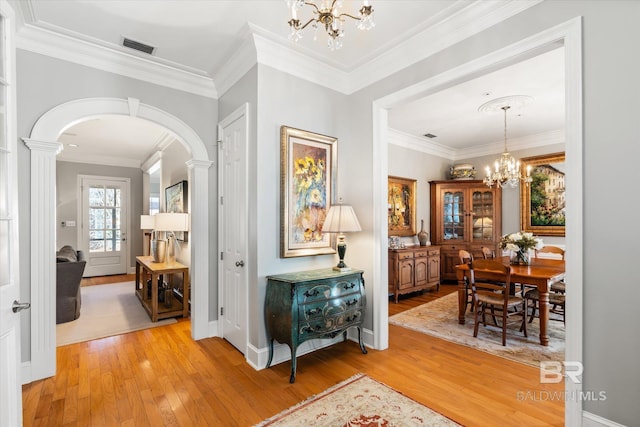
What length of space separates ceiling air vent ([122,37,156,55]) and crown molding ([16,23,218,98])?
0.14 meters

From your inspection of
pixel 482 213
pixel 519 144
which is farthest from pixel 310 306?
pixel 519 144

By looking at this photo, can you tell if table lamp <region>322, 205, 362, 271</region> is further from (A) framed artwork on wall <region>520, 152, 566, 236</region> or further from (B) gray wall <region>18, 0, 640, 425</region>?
(A) framed artwork on wall <region>520, 152, 566, 236</region>

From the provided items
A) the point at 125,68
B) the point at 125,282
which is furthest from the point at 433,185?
the point at 125,282

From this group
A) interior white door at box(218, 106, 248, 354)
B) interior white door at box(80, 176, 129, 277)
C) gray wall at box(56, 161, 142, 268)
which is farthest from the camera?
interior white door at box(80, 176, 129, 277)

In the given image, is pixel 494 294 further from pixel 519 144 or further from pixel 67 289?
pixel 67 289

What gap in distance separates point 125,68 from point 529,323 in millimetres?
5591

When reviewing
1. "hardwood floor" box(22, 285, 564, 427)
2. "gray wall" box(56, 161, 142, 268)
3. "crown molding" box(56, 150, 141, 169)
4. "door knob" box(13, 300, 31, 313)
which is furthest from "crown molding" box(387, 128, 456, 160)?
"gray wall" box(56, 161, 142, 268)

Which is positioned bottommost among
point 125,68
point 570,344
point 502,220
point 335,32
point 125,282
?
point 125,282

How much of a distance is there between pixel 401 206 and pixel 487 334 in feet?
9.57

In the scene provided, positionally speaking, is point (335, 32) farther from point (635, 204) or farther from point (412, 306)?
point (412, 306)

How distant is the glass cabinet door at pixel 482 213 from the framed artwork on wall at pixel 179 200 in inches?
220

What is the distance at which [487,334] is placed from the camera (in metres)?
3.58

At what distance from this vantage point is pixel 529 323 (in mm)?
3996

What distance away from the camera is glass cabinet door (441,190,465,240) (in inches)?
256
